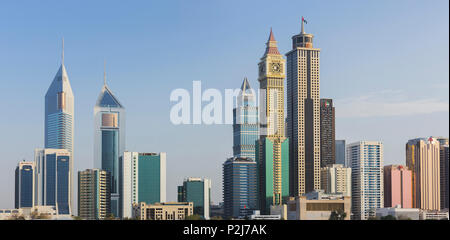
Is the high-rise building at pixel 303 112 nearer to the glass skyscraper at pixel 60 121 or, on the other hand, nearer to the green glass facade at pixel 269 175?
the green glass facade at pixel 269 175

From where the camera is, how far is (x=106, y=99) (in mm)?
52594

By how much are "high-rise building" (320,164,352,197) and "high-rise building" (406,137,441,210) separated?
151 inches

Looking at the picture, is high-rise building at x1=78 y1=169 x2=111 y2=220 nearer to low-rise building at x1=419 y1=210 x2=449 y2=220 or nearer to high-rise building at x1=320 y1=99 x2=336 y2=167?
high-rise building at x1=320 y1=99 x2=336 y2=167

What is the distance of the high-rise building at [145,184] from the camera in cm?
4309

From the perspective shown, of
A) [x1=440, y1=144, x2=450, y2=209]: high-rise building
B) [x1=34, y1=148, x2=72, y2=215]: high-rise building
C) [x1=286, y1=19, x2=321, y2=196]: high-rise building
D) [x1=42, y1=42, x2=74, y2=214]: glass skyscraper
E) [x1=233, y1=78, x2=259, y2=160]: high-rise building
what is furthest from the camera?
[x1=42, y1=42, x2=74, y2=214]: glass skyscraper

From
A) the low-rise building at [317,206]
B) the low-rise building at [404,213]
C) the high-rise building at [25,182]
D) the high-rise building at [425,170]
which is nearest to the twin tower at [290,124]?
the low-rise building at [317,206]

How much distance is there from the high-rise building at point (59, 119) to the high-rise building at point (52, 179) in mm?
393

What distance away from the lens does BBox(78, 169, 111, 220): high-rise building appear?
141 ft

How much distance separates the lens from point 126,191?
146 ft

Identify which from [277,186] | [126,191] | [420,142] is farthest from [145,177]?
[420,142]

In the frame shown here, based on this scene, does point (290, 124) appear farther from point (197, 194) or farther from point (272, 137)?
point (197, 194)

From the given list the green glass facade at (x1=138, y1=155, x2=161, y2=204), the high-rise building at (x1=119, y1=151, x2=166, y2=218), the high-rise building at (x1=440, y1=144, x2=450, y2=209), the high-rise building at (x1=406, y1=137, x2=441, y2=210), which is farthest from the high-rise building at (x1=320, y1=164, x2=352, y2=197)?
the green glass facade at (x1=138, y1=155, x2=161, y2=204)

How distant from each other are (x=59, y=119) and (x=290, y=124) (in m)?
16.7
